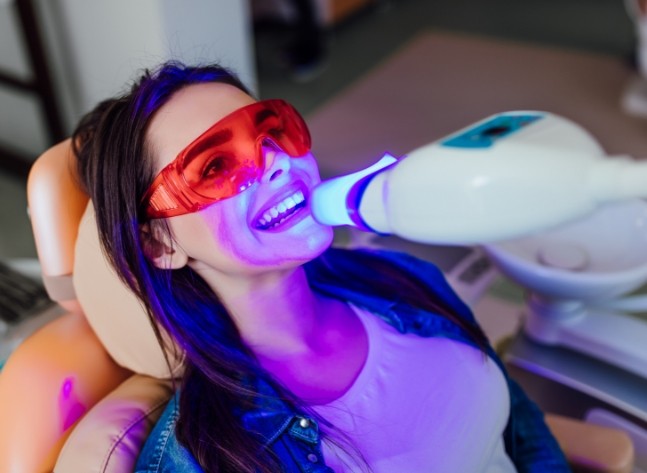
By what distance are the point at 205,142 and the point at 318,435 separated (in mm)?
339

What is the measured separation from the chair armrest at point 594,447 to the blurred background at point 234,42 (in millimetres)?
786

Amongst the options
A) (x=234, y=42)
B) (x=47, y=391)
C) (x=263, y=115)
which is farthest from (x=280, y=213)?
(x=234, y=42)

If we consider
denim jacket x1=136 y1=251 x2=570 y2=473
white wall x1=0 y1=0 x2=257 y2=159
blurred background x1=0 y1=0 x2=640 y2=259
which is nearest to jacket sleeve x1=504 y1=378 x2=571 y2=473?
denim jacket x1=136 y1=251 x2=570 y2=473

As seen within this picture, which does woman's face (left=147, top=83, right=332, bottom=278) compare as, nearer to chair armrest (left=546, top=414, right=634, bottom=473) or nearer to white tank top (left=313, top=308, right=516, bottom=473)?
white tank top (left=313, top=308, right=516, bottom=473)

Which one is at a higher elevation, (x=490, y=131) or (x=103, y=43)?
(x=490, y=131)

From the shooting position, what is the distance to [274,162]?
0.74 meters

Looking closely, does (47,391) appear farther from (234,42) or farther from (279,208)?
(234,42)

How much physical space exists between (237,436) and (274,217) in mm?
240

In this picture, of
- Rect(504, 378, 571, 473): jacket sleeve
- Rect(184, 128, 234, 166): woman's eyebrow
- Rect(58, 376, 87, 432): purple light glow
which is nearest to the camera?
Rect(184, 128, 234, 166): woman's eyebrow

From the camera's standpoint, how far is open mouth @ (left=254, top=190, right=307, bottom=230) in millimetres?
737

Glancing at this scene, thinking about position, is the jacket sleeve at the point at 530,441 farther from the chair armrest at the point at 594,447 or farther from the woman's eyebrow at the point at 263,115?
the woman's eyebrow at the point at 263,115

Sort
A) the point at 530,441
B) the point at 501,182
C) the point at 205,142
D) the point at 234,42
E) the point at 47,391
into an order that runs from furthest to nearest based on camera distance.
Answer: the point at 234,42 < the point at 530,441 < the point at 47,391 < the point at 205,142 < the point at 501,182

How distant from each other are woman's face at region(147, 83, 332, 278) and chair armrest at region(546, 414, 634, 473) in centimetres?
55

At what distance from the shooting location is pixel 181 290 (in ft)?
2.65
